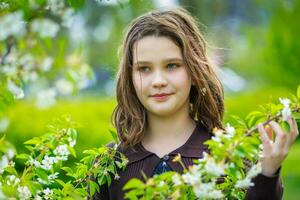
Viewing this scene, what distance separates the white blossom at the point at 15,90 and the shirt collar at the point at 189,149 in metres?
0.46

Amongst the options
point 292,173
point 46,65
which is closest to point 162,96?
point 46,65

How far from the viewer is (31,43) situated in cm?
319

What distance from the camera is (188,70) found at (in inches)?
108

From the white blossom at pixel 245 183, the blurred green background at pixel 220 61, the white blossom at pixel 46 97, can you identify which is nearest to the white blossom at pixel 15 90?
the blurred green background at pixel 220 61

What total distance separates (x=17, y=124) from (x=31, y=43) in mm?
4238

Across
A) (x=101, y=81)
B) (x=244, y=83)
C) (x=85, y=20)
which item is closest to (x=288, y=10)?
(x=244, y=83)

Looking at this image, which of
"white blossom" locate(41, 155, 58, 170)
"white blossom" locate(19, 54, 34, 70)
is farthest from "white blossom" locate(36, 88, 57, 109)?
"white blossom" locate(41, 155, 58, 170)

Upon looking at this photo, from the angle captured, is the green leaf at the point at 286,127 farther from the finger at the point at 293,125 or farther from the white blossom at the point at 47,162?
the white blossom at the point at 47,162

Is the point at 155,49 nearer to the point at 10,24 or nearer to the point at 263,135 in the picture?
the point at 10,24

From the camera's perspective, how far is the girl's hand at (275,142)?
2.13m

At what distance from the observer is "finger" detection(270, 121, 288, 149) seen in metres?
2.12

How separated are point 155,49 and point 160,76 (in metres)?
0.12

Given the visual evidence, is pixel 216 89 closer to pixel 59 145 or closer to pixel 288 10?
pixel 59 145

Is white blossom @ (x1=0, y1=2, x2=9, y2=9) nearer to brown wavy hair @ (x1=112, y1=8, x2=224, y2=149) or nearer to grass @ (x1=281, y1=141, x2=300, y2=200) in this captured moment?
brown wavy hair @ (x1=112, y1=8, x2=224, y2=149)
